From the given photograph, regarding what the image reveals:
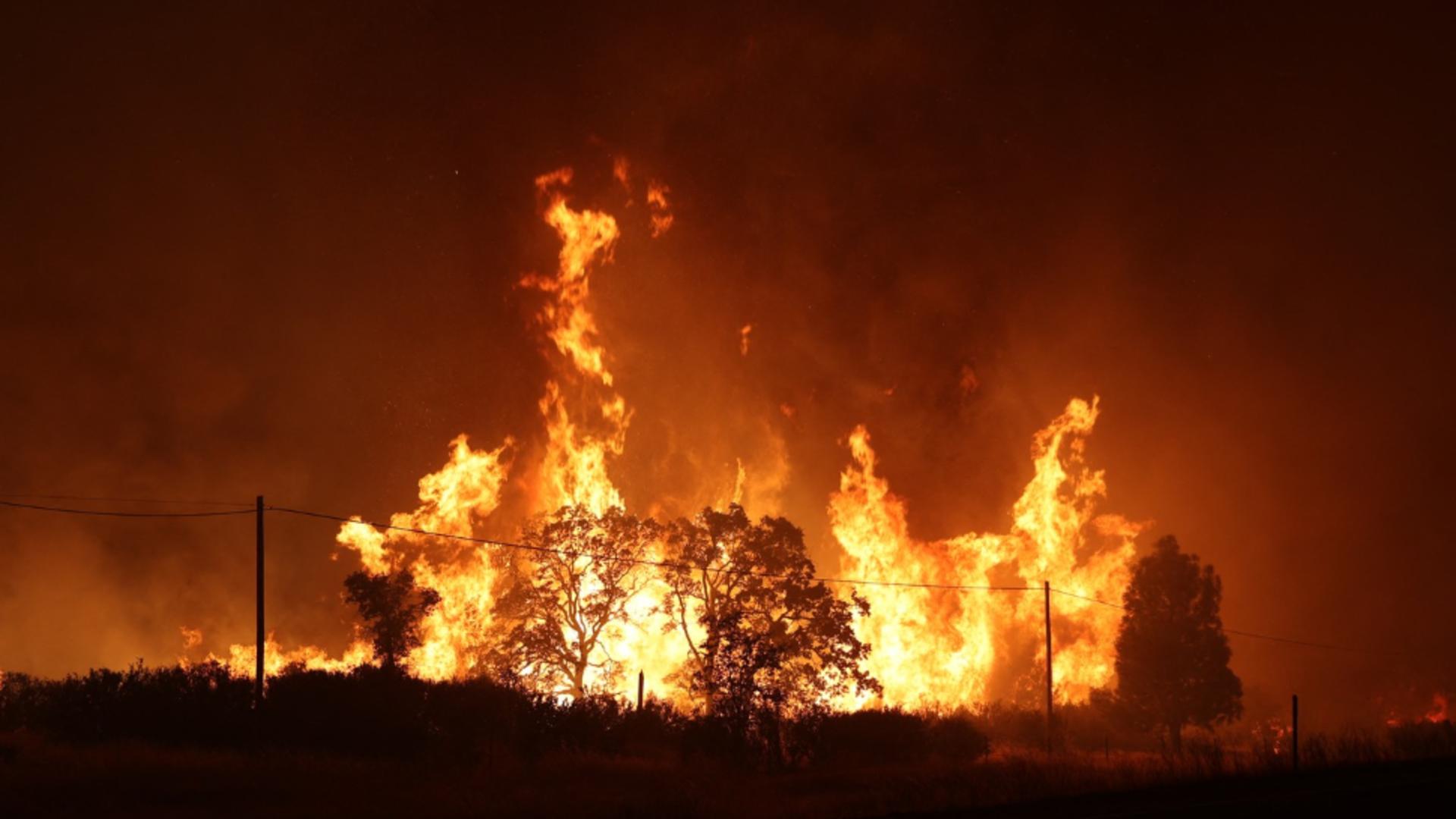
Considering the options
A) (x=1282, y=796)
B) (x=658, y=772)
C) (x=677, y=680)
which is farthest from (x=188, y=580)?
(x=1282, y=796)

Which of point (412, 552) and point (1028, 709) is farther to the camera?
point (412, 552)

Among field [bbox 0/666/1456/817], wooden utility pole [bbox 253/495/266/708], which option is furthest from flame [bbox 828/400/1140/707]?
wooden utility pole [bbox 253/495/266/708]

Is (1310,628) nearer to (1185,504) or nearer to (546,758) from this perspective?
(1185,504)

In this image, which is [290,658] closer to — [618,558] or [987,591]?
[618,558]

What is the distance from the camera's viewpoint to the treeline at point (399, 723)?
28.6 metres

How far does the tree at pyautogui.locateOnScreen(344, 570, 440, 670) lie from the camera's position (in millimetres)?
36688

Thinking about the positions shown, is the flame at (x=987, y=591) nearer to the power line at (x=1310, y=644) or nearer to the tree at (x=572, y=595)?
the tree at (x=572, y=595)

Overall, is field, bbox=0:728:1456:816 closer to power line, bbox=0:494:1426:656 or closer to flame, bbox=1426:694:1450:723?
power line, bbox=0:494:1426:656

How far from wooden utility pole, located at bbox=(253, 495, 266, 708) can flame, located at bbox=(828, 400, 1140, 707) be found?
1216 inches

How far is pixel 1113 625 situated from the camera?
5766cm

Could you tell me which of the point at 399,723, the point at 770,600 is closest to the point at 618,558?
the point at 770,600

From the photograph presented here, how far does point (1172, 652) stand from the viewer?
4606 cm

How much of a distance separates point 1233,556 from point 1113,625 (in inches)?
1194

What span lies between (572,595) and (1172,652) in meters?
24.1
